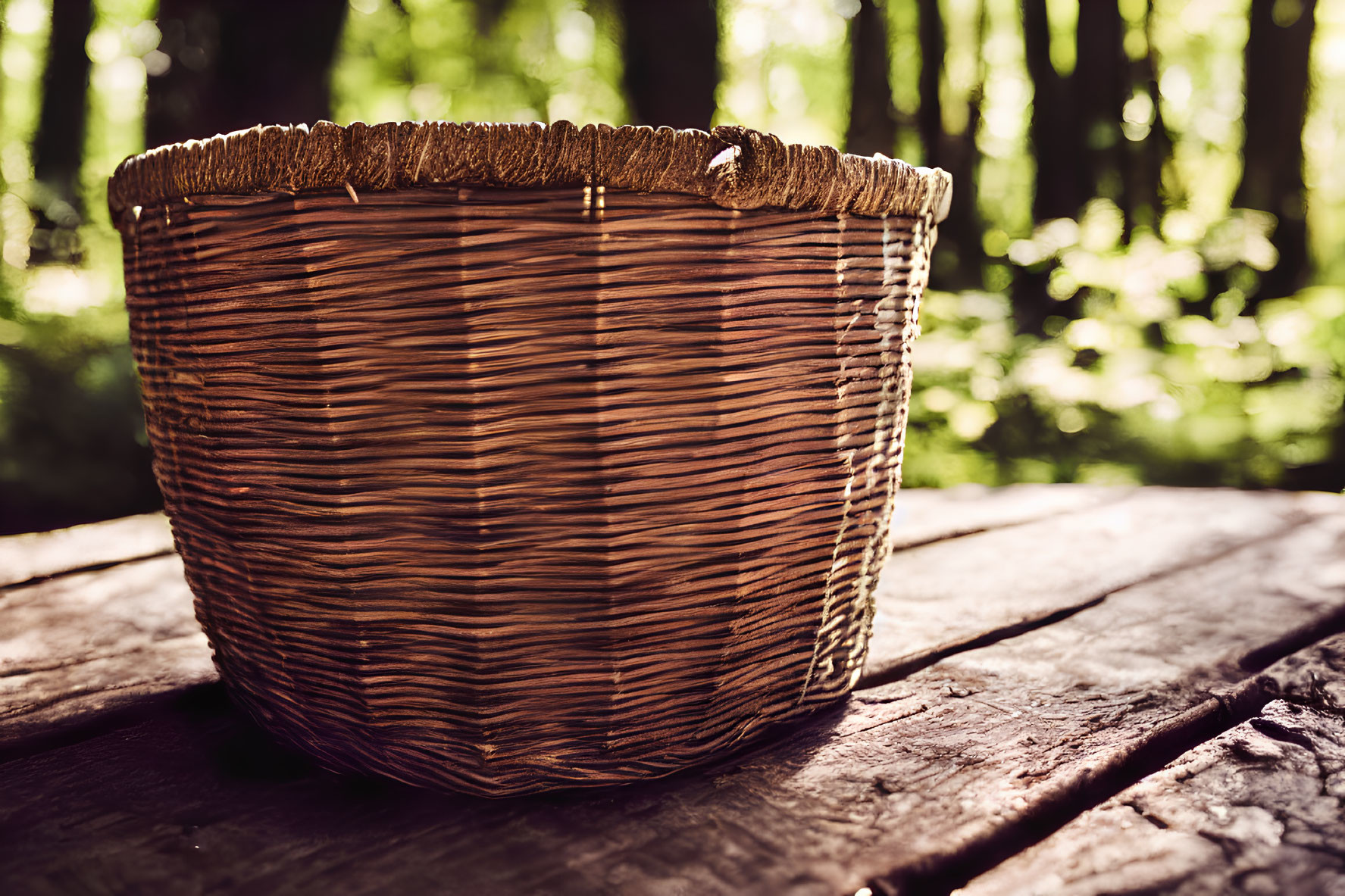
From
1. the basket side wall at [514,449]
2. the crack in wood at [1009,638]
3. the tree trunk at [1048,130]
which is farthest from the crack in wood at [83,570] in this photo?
the tree trunk at [1048,130]

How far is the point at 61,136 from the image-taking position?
6500mm

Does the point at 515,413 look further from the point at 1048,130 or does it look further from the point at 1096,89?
the point at 1096,89

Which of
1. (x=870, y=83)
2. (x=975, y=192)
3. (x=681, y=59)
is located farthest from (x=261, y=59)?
(x=975, y=192)

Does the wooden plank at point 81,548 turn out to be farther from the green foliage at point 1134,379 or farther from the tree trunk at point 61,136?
the tree trunk at point 61,136

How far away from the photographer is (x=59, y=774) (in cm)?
73

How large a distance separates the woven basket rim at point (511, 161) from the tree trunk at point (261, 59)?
6.98 ft

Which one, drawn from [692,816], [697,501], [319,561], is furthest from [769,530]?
[319,561]

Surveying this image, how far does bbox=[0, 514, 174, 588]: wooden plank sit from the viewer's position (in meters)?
1.28

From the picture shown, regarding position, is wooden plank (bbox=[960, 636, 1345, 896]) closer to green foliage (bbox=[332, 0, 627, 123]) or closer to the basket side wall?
the basket side wall

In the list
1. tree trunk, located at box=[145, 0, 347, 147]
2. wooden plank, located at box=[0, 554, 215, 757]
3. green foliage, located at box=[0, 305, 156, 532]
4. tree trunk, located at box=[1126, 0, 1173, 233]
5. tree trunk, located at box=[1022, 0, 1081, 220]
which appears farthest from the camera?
tree trunk, located at box=[1126, 0, 1173, 233]

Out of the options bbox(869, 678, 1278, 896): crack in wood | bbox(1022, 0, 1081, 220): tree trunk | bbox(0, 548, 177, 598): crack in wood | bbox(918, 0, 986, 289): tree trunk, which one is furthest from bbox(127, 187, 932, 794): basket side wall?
bbox(1022, 0, 1081, 220): tree trunk

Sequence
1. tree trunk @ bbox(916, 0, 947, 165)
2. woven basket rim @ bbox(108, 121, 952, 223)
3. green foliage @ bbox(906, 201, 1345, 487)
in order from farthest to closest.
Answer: tree trunk @ bbox(916, 0, 947, 165)
green foliage @ bbox(906, 201, 1345, 487)
woven basket rim @ bbox(108, 121, 952, 223)

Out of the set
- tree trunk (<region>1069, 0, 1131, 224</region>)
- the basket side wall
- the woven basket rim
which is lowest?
the basket side wall

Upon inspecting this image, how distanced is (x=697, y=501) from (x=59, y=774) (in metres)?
0.57
